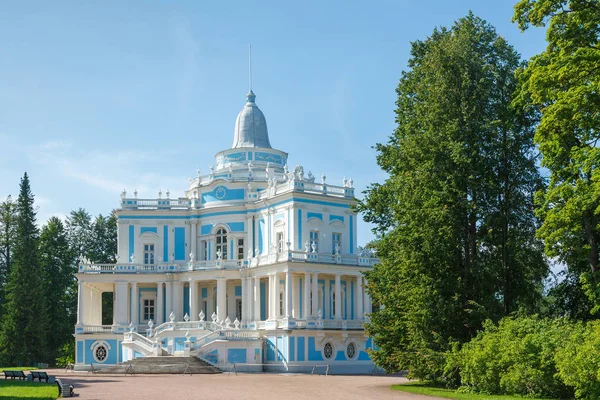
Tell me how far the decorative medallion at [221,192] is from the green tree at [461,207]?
22.9m

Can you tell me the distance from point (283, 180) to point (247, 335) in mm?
10898

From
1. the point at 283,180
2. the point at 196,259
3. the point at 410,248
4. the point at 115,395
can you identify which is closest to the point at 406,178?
the point at 410,248

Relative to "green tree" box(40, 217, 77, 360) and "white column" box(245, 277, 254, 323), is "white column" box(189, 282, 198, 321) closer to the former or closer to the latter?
"white column" box(245, 277, 254, 323)

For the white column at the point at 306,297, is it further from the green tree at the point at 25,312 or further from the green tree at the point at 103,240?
the green tree at the point at 103,240

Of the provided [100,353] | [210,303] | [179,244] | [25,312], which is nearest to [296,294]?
[210,303]

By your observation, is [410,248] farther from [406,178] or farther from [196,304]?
[196,304]

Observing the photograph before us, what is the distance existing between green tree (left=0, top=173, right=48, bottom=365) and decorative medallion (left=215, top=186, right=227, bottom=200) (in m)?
17.2

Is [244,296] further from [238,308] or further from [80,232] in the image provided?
[80,232]

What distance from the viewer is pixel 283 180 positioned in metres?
52.3

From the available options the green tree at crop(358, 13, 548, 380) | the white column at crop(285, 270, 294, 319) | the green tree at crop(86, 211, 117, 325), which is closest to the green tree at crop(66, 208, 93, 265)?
the green tree at crop(86, 211, 117, 325)

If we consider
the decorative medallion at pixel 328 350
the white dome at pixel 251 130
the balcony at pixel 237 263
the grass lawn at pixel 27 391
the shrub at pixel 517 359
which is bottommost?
the decorative medallion at pixel 328 350

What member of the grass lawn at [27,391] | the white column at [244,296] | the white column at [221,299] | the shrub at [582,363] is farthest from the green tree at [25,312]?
the shrub at [582,363]

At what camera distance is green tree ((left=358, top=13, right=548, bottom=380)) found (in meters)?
29.1

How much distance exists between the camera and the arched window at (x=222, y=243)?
53.2 meters
